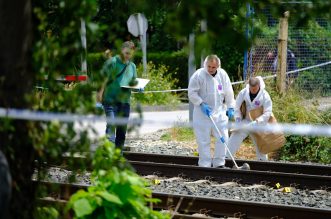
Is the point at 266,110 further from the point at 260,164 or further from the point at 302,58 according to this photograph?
the point at 302,58

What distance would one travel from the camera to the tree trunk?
4.34 metres

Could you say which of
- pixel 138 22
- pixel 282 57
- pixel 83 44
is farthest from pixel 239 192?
pixel 282 57

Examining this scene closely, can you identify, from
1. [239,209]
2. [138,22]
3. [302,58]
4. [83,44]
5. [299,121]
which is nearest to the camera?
[83,44]

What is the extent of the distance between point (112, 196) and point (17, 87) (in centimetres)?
113

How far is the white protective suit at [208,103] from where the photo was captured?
1173 centimetres

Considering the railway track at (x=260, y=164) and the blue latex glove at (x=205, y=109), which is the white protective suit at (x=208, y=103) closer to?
the blue latex glove at (x=205, y=109)

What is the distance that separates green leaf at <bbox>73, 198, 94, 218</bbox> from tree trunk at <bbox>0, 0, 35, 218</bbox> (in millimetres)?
532

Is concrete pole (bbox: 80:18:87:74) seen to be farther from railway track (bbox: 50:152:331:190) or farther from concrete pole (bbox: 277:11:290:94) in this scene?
concrete pole (bbox: 277:11:290:94)

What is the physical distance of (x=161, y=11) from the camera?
566cm

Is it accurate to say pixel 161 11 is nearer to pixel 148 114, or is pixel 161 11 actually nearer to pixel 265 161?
pixel 265 161

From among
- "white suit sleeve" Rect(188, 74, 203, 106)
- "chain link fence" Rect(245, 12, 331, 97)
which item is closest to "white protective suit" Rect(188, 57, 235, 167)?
"white suit sleeve" Rect(188, 74, 203, 106)

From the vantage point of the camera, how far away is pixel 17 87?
441 centimetres

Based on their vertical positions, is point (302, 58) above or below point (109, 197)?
above

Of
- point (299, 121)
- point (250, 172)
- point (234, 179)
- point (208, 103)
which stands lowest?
point (234, 179)
